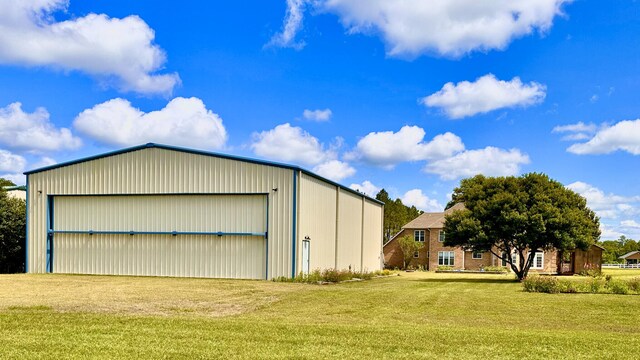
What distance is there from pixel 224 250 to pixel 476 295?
14040 mm

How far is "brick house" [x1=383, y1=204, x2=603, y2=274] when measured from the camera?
59062mm

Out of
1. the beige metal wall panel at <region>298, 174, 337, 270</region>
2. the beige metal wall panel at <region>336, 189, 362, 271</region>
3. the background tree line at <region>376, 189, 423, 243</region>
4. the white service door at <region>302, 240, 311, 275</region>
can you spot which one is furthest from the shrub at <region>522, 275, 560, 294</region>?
the background tree line at <region>376, 189, 423, 243</region>

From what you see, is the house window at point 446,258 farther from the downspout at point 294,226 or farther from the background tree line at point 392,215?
the downspout at point 294,226

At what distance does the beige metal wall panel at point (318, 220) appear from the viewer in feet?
104

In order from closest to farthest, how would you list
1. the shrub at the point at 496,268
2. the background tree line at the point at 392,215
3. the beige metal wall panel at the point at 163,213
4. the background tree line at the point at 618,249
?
the beige metal wall panel at the point at 163,213
the shrub at the point at 496,268
the background tree line at the point at 392,215
the background tree line at the point at 618,249

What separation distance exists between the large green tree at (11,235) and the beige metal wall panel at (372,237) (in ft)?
79.3

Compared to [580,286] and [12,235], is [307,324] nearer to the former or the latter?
[580,286]

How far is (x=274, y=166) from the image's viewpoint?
31.1 metres

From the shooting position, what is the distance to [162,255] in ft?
106

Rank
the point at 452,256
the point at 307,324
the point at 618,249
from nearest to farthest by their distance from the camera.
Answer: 1. the point at 307,324
2. the point at 452,256
3. the point at 618,249

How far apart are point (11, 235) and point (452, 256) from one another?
136 ft

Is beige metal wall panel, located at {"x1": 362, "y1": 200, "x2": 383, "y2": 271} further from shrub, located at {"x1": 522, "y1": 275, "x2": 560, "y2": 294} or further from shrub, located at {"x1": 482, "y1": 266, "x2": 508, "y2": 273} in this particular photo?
shrub, located at {"x1": 522, "y1": 275, "x2": 560, "y2": 294}

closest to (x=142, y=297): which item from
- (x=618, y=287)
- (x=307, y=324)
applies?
(x=307, y=324)

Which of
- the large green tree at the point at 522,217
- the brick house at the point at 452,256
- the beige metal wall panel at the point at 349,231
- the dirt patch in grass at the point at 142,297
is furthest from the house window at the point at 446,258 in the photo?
the dirt patch in grass at the point at 142,297
